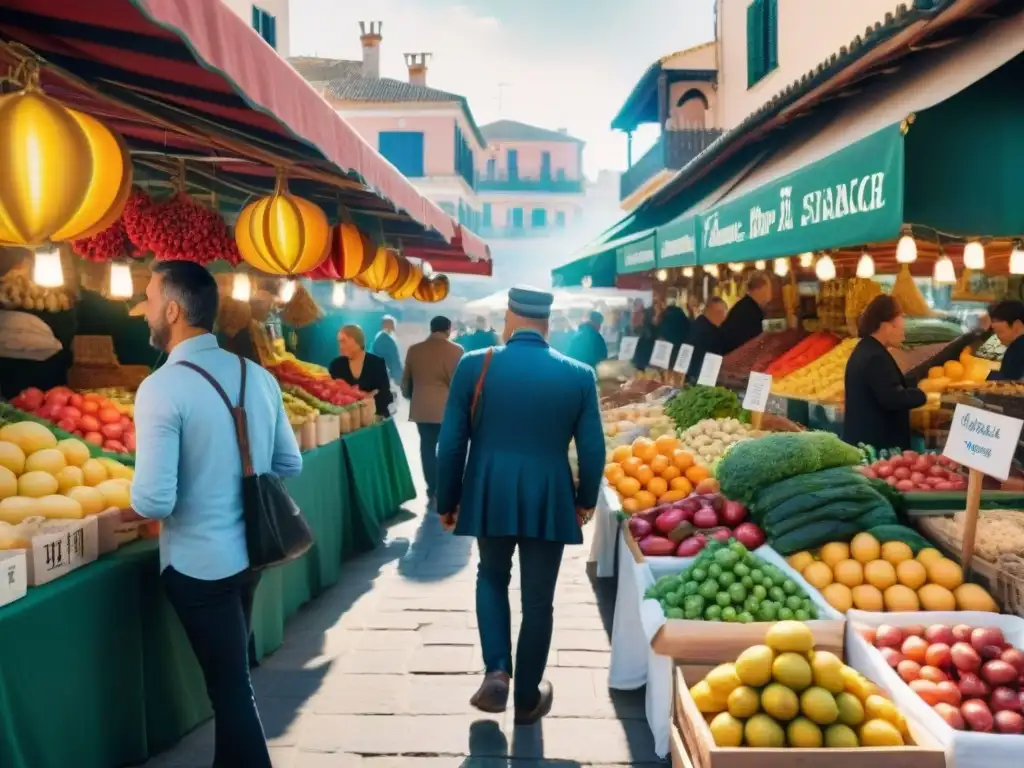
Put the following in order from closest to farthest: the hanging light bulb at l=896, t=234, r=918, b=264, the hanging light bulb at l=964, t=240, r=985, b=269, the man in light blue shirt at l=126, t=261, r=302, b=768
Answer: the man in light blue shirt at l=126, t=261, r=302, b=768 → the hanging light bulb at l=964, t=240, r=985, b=269 → the hanging light bulb at l=896, t=234, r=918, b=264

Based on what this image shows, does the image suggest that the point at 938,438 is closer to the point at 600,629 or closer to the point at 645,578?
the point at 600,629

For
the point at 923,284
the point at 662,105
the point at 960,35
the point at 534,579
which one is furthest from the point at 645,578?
the point at 662,105

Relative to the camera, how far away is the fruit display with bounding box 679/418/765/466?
616 centimetres

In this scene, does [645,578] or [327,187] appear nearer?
[645,578]

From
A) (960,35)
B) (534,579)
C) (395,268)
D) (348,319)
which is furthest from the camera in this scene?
(348,319)

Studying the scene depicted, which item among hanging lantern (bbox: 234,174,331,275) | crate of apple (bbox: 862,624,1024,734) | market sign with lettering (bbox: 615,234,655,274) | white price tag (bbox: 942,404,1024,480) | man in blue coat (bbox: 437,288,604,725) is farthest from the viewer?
market sign with lettering (bbox: 615,234,655,274)

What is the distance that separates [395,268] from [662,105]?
14.9 metres

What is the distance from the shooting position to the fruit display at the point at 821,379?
7.94m

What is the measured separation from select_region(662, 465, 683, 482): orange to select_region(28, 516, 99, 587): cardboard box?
3.17m

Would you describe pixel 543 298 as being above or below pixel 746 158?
below

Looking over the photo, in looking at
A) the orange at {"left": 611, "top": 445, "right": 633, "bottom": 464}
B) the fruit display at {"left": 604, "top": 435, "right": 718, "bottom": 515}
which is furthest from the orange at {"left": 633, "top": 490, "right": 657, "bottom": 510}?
the orange at {"left": 611, "top": 445, "right": 633, "bottom": 464}

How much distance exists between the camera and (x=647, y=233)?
7949 millimetres

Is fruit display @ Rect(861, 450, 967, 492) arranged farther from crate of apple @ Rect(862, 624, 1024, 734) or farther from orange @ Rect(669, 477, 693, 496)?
crate of apple @ Rect(862, 624, 1024, 734)

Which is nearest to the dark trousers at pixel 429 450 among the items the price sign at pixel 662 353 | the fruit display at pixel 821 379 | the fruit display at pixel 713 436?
the price sign at pixel 662 353
